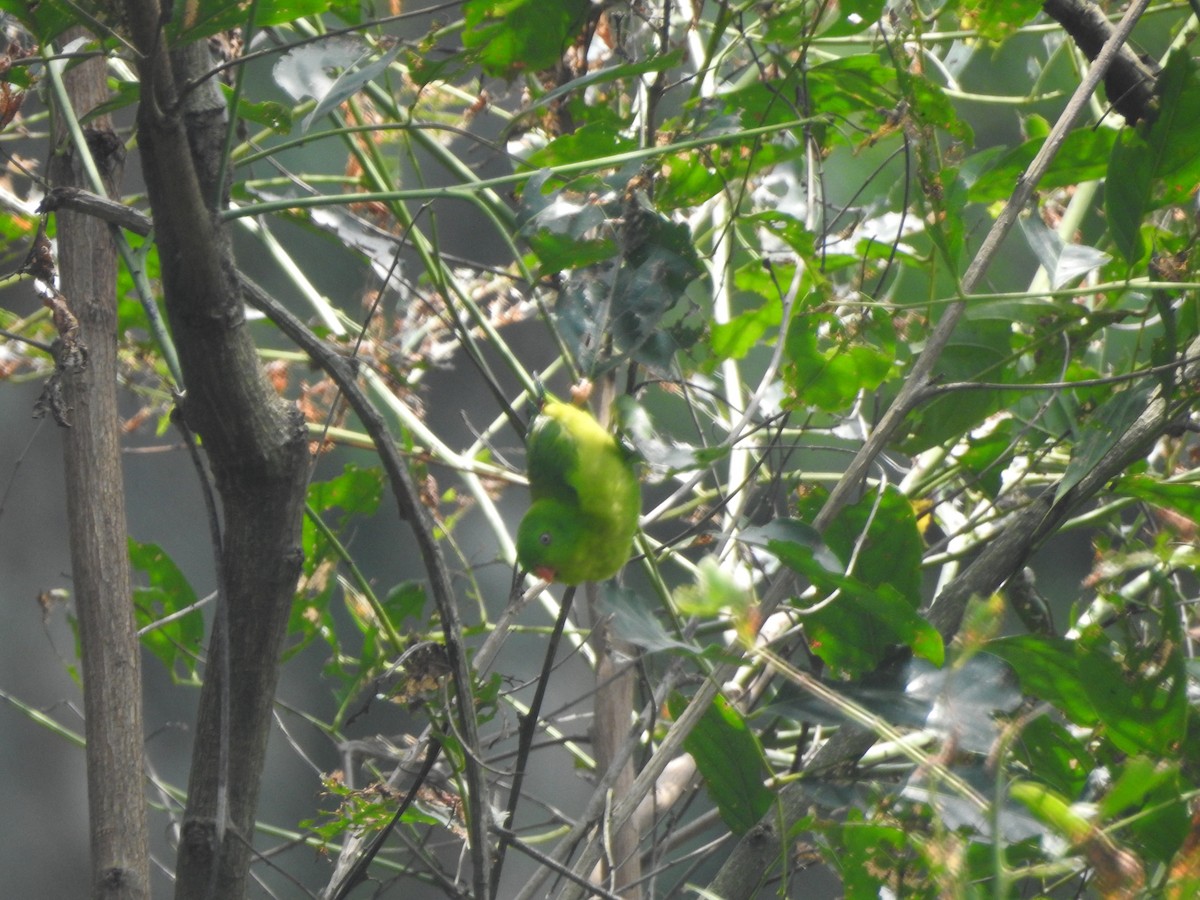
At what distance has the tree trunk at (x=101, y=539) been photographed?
0.78 meters

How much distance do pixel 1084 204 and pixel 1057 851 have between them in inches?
30.9

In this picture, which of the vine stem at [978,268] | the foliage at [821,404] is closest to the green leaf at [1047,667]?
the foliage at [821,404]

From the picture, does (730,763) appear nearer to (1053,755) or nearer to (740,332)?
(1053,755)

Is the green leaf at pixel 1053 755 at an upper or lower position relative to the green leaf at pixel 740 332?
lower

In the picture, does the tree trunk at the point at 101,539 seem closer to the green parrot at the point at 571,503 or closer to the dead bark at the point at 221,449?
the dead bark at the point at 221,449

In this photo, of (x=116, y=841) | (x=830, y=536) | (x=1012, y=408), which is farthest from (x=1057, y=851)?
(x=116, y=841)

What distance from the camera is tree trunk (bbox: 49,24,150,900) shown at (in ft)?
2.56

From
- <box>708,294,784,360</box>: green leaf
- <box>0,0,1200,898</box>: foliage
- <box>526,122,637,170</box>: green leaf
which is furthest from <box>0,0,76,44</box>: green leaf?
<box>708,294,784,360</box>: green leaf

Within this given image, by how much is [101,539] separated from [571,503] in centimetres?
44

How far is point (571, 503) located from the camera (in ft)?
1.96

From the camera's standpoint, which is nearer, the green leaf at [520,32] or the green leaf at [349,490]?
the green leaf at [520,32]

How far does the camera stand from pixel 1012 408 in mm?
996

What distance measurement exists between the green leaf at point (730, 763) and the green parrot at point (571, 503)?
6.4 inches

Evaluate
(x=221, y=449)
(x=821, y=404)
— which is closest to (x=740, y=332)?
(x=821, y=404)
